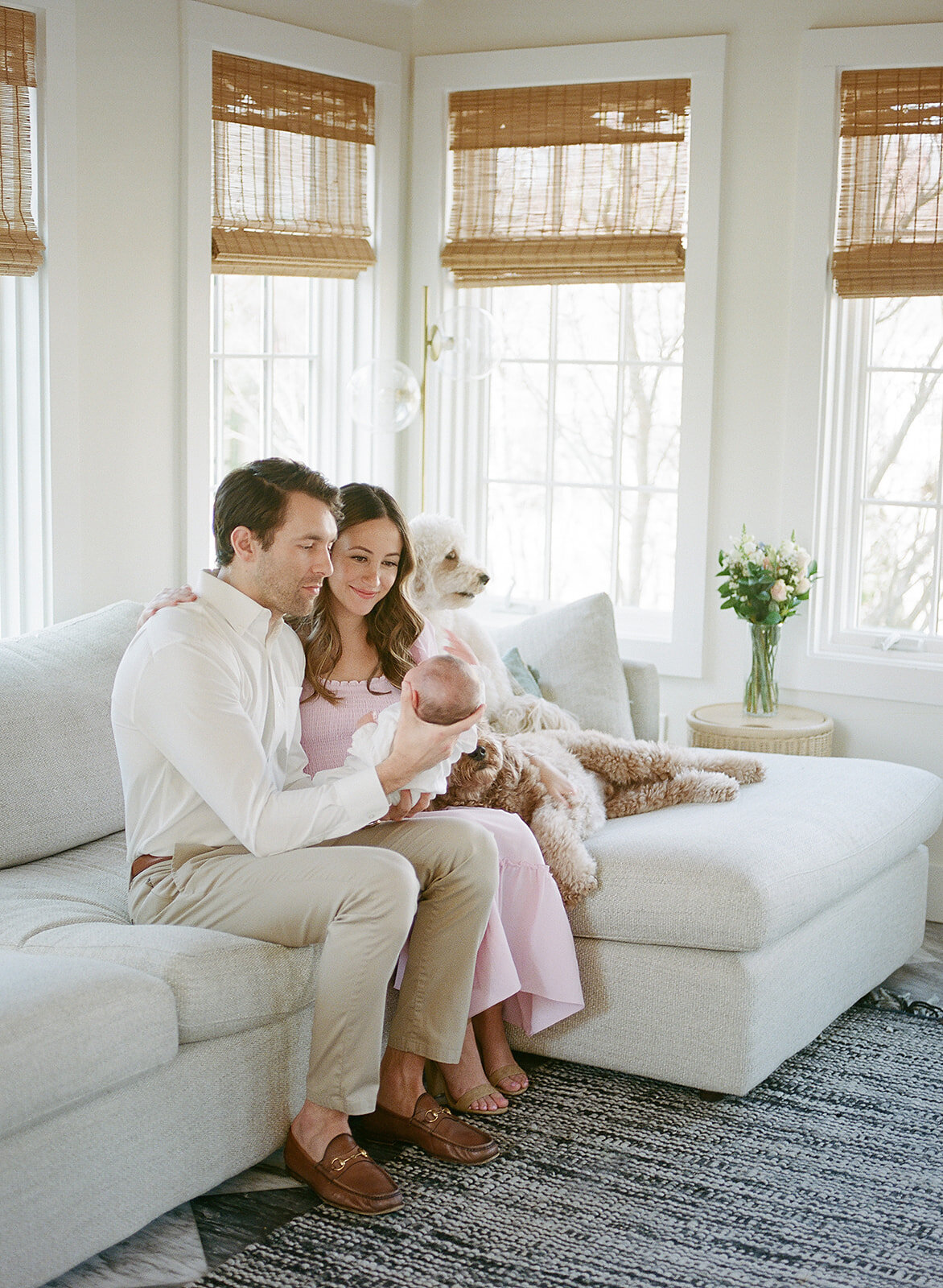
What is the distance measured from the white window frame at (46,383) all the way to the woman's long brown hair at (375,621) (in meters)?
1.23

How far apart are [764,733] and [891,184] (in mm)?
1549

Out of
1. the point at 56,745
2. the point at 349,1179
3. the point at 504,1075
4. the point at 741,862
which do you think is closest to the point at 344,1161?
the point at 349,1179

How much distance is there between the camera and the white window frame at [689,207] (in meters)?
3.99

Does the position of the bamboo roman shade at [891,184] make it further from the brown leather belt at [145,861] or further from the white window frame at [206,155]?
the brown leather belt at [145,861]

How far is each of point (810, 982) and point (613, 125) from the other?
2618 mm

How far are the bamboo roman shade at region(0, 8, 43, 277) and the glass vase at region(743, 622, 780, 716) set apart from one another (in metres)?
2.16

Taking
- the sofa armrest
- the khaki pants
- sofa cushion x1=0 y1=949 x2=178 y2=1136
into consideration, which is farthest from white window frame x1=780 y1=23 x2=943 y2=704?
sofa cushion x1=0 y1=949 x2=178 y2=1136

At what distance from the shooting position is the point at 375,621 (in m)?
2.63

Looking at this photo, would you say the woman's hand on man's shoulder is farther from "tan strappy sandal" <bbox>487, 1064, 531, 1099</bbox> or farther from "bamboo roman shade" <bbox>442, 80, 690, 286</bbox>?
"bamboo roman shade" <bbox>442, 80, 690, 286</bbox>

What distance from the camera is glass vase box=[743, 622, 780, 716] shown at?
12.7 ft

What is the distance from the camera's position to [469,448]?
4547 millimetres

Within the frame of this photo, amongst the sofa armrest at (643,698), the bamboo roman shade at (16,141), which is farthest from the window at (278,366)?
the sofa armrest at (643,698)

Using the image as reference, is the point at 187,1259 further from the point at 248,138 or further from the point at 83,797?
the point at 248,138

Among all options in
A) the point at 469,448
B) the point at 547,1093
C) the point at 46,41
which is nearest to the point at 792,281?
the point at 469,448
